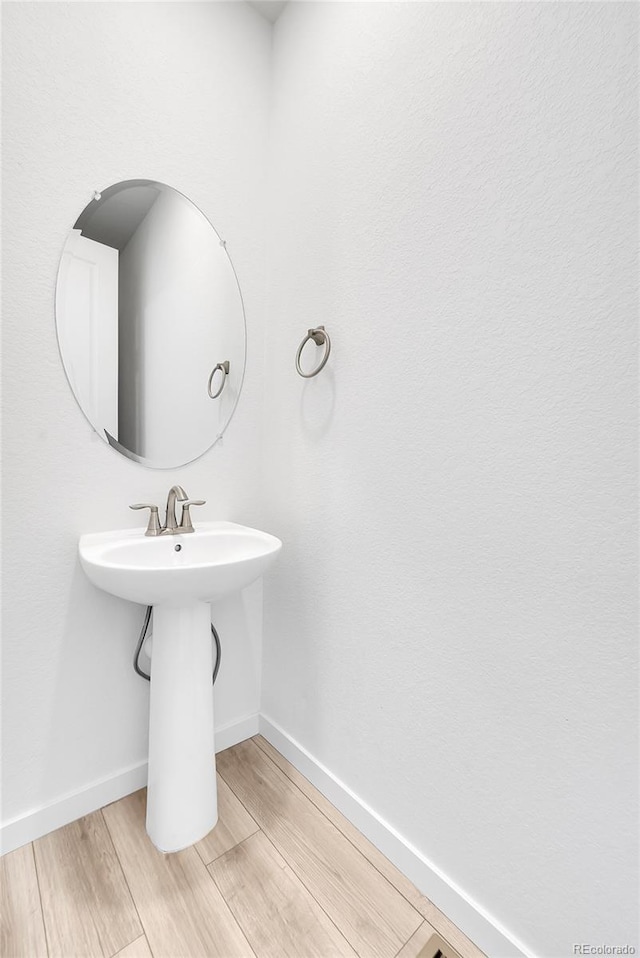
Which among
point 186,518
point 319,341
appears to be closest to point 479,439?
point 319,341

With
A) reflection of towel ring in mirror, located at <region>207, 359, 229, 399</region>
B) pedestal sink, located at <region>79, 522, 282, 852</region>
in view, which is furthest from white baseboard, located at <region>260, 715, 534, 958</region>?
reflection of towel ring in mirror, located at <region>207, 359, 229, 399</region>

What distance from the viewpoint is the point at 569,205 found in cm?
78

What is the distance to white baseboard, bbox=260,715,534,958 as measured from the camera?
915 millimetres

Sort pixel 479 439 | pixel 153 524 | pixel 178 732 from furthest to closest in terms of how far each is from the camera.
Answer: pixel 153 524 < pixel 178 732 < pixel 479 439

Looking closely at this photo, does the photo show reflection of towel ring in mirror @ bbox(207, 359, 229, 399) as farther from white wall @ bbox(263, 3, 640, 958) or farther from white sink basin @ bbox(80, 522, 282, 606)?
white sink basin @ bbox(80, 522, 282, 606)

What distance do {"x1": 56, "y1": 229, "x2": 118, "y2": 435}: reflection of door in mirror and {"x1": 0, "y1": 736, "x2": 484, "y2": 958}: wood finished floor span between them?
112 centimetres

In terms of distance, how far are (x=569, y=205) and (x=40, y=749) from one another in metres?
1.75

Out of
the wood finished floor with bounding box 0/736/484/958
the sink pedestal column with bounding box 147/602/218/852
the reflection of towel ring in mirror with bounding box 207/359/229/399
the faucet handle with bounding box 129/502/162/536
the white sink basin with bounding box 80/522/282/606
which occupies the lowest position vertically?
the wood finished floor with bounding box 0/736/484/958

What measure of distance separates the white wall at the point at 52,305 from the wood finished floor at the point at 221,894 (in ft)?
0.60

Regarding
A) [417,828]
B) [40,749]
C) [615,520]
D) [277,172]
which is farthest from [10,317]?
[417,828]

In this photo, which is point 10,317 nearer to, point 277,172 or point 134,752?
point 277,172

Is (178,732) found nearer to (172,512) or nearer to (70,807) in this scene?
(70,807)

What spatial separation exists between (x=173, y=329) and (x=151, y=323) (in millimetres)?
68

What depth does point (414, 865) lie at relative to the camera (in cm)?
107
